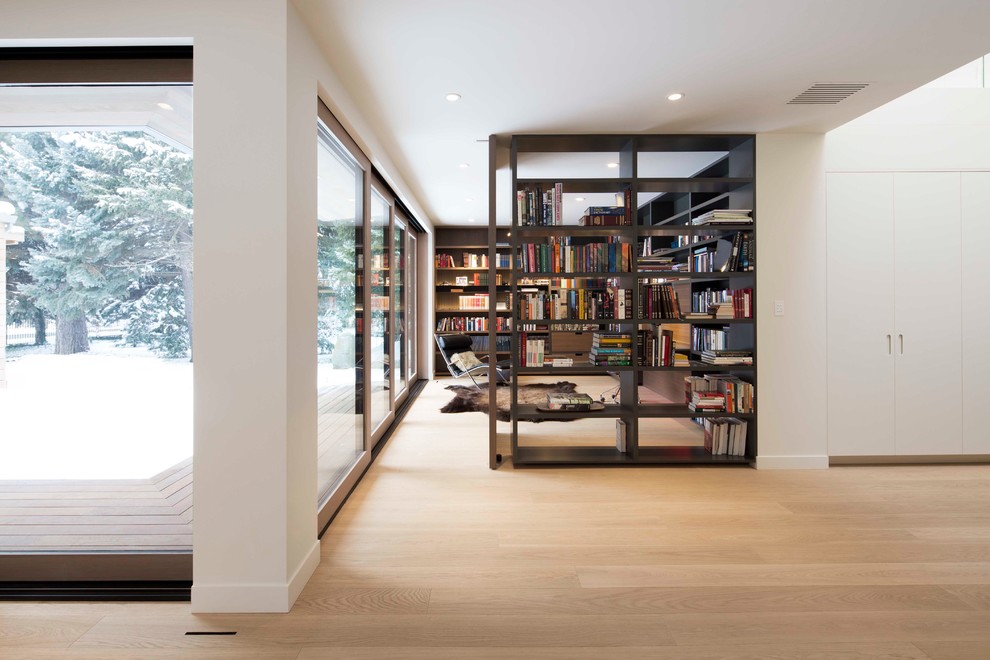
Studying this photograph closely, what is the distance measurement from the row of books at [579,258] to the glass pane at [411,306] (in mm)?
3385

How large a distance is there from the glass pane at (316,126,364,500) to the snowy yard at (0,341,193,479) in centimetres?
74

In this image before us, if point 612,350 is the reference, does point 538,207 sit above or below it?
above

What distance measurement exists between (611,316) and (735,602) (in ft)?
7.49

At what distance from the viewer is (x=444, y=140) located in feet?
13.6

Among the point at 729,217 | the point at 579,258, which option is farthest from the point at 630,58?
the point at 729,217

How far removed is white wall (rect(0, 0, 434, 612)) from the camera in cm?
206

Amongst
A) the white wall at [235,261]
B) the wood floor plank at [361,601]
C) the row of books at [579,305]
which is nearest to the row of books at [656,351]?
the row of books at [579,305]

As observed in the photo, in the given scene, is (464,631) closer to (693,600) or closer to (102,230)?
(693,600)

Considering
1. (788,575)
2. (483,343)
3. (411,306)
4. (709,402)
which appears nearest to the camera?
(788,575)

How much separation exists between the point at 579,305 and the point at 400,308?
9.75 ft

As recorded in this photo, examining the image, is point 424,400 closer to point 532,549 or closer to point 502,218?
point 502,218

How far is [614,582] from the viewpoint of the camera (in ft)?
7.61

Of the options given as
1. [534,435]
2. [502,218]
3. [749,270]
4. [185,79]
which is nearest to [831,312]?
[749,270]

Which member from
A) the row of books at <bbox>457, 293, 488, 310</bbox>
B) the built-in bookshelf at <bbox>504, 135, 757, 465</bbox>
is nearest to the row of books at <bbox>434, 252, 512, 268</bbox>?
the row of books at <bbox>457, 293, 488, 310</bbox>
